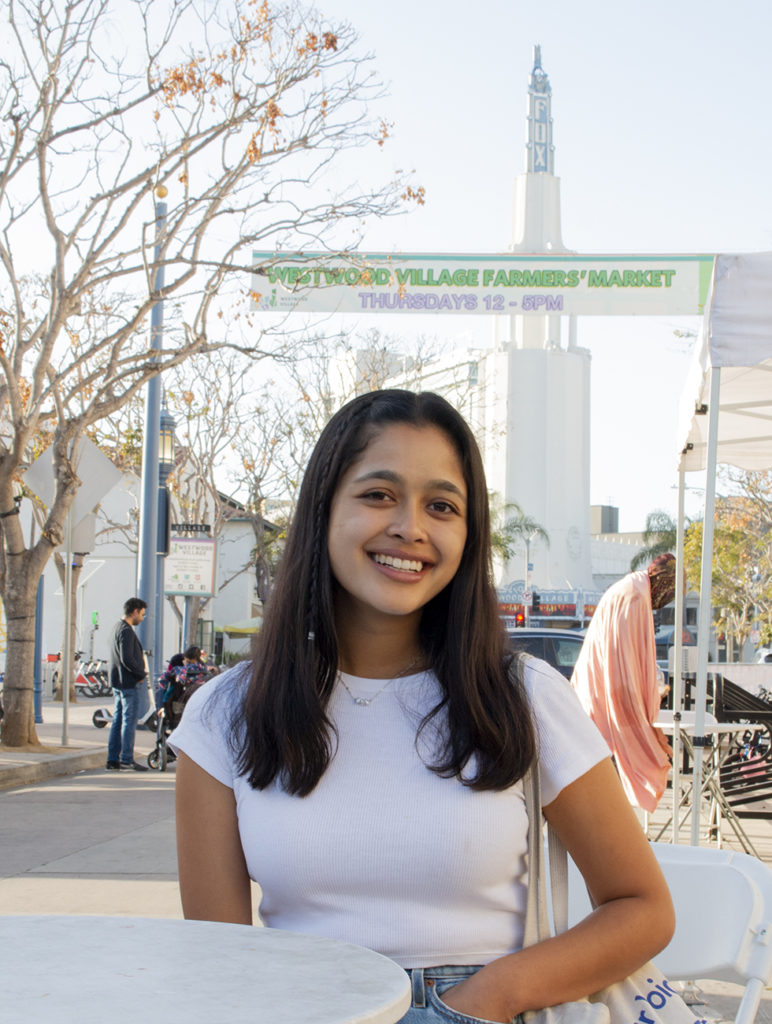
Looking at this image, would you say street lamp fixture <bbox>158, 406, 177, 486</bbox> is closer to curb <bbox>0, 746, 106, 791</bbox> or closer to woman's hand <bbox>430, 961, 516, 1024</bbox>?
curb <bbox>0, 746, 106, 791</bbox>

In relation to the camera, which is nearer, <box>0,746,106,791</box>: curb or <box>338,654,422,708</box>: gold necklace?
<box>338,654,422,708</box>: gold necklace

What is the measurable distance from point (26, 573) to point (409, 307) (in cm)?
1563

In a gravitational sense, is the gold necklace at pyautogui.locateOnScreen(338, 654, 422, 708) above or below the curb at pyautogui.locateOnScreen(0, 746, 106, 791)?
above

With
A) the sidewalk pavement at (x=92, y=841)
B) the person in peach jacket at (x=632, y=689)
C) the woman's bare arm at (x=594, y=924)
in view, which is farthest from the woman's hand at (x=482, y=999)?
the person in peach jacket at (x=632, y=689)

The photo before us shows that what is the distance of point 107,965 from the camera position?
1642mm

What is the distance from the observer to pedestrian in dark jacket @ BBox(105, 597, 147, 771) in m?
12.5

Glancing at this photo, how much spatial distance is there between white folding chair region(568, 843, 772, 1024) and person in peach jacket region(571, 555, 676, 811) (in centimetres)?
425

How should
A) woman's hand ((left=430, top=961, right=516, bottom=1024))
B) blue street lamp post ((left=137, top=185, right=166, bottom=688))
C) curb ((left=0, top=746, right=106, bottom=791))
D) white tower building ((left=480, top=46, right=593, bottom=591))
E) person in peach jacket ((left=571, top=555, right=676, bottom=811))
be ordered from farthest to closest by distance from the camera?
white tower building ((left=480, top=46, right=593, bottom=591))
blue street lamp post ((left=137, top=185, right=166, bottom=688))
curb ((left=0, top=746, right=106, bottom=791))
person in peach jacket ((left=571, top=555, right=676, bottom=811))
woman's hand ((left=430, top=961, right=516, bottom=1024))

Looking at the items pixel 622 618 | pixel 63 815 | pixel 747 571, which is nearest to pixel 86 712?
pixel 63 815

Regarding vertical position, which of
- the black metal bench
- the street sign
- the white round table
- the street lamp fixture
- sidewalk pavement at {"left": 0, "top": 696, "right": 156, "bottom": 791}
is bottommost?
sidewalk pavement at {"left": 0, "top": 696, "right": 156, "bottom": 791}

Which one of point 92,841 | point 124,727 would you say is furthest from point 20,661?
point 92,841

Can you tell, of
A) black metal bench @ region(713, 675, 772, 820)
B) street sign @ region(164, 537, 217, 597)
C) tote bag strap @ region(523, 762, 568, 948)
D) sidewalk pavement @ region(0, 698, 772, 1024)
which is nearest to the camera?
tote bag strap @ region(523, 762, 568, 948)

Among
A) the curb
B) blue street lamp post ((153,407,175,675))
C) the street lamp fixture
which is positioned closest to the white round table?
the curb

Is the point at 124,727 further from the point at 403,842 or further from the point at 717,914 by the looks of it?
the point at 403,842
